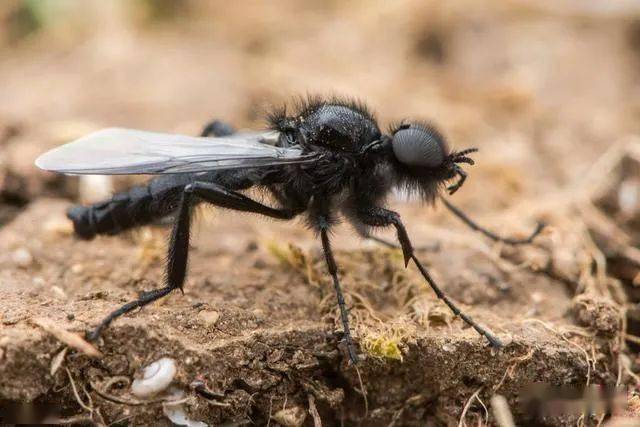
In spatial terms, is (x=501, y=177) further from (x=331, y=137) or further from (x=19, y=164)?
(x=19, y=164)

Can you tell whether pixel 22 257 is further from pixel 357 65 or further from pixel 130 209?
pixel 357 65

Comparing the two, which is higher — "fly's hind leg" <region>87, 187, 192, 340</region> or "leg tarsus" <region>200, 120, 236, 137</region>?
"leg tarsus" <region>200, 120, 236, 137</region>

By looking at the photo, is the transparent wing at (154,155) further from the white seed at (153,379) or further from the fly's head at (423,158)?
the white seed at (153,379)

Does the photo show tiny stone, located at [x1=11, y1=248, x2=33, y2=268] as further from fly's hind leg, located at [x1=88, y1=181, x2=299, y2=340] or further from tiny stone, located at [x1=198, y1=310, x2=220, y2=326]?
tiny stone, located at [x1=198, y1=310, x2=220, y2=326]

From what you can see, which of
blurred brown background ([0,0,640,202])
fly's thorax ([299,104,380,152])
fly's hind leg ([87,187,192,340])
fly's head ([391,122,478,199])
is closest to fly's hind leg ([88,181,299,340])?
fly's hind leg ([87,187,192,340])

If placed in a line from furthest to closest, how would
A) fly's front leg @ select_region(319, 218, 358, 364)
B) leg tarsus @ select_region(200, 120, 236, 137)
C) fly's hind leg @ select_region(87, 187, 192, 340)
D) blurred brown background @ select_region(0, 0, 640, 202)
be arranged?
blurred brown background @ select_region(0, 0, 640, 202), leg tarsus @ select_region(200, 120, 236, 137), fly's hind leg @ select_region(87, 187, 192, 340), fly's front leg @ select_region(319, 218, 358, 364)

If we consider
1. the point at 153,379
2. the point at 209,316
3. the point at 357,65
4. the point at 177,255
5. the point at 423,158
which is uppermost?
the point at 357,65

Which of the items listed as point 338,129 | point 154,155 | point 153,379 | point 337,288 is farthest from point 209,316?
point 338,129
